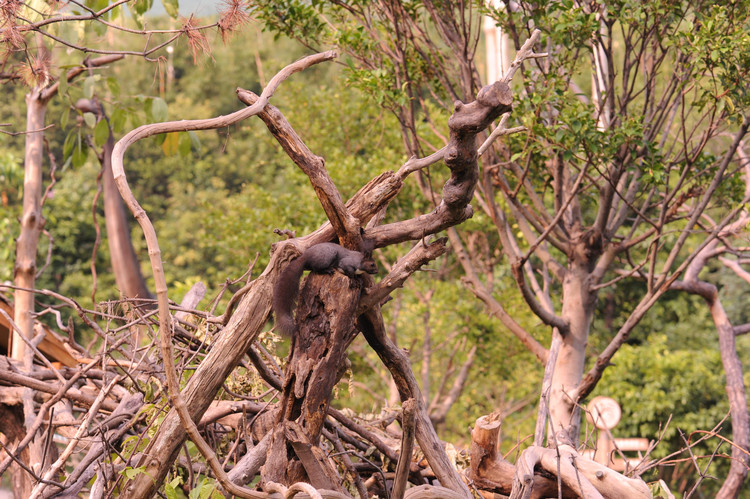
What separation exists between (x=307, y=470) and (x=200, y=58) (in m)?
1.36

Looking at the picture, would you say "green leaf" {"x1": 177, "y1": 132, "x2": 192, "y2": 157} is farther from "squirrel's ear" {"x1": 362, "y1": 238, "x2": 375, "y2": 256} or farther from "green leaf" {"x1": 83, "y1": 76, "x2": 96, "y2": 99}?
"squirrel's ear" {"x1": 362, "y1": 238, "x2": 375, "y2": 256}

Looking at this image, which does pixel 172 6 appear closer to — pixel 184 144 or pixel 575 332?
pixel 184 144

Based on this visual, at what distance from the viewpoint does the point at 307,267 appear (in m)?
1.44

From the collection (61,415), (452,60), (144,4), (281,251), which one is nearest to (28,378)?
(61,415)

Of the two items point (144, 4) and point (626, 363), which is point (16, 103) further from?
point (144, 4)

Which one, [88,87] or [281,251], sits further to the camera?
[88,87]

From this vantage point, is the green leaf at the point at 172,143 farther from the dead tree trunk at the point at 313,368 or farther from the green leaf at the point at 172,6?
the dead tree trunk at the point at 313,368

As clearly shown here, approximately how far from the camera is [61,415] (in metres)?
2.12

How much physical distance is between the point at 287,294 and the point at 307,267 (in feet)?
0.23

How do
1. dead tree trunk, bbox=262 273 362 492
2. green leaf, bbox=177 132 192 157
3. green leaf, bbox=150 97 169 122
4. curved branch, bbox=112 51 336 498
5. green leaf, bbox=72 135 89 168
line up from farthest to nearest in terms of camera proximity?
green leaf, bbox=72 135 89 168 < green leaf, bbox=177 132 192 157 < green leaf, bbox=150 97 169 122 < dead tree trunk, bbox=262 273 362 492 < curved branch, bbox=112 51 336 498

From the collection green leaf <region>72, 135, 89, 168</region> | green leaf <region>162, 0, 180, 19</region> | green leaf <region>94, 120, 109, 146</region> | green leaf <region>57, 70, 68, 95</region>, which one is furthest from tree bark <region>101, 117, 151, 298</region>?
green leaf <region>162, 0, 180, 19</region>

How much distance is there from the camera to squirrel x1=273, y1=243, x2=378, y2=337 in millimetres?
1409

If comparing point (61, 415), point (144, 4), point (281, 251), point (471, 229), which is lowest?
point (471, 229)

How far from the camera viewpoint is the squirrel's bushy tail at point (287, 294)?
55.4 inches
